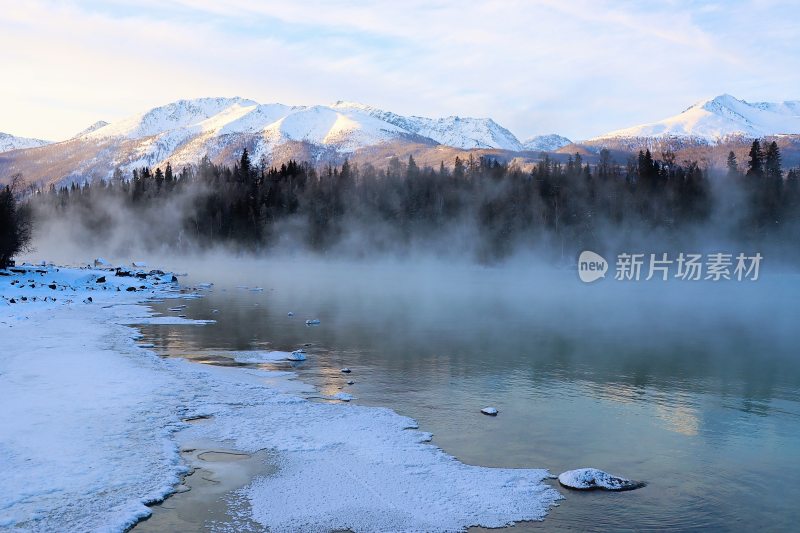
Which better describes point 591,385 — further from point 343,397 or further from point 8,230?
point 8,230

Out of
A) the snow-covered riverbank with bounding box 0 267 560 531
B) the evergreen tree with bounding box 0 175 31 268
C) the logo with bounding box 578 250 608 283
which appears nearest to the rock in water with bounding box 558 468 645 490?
the snow-covered riverbank with bounding box 0 267 560 531

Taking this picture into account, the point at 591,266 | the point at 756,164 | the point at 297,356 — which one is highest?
the point at 756,164

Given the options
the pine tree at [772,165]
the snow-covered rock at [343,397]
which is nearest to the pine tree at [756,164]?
the pine tree at [772,165]

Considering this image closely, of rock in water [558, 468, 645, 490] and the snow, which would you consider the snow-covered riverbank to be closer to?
rock in water [558, 468, 645, 490]

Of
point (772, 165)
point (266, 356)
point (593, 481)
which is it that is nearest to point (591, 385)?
point (593, 481)

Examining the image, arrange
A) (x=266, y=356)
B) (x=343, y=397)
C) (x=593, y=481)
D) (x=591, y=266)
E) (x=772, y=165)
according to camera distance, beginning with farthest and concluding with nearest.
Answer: (x=772, y=165) < (x=591, y=266) < (x=266, y=356) < (x=343, y=397) < (x=593, y=481)

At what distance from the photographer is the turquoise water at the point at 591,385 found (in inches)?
589

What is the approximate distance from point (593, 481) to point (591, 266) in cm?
12424

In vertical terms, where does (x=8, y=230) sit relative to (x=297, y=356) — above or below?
above

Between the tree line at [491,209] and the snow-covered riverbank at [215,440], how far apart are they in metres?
134

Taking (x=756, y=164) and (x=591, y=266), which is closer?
(x=591, y=266)

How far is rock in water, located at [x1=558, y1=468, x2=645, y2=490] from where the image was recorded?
14914 millimetres

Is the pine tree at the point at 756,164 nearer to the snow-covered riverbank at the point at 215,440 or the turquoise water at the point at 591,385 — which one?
the turquoise water at the point at 591,385

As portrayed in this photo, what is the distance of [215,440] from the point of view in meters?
17.9
